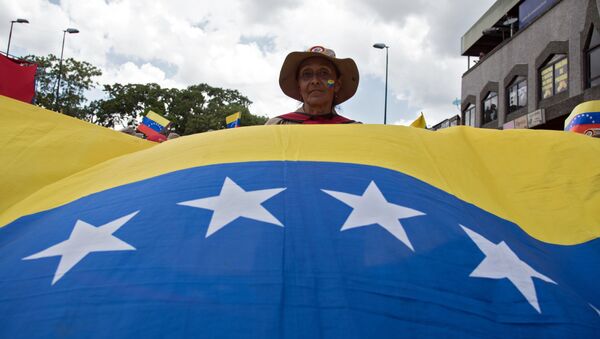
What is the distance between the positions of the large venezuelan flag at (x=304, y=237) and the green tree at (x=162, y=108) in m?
27.8

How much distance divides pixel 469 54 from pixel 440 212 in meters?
27.9

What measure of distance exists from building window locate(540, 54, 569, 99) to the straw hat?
1524 cm

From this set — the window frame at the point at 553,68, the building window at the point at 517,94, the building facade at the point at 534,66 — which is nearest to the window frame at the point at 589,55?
the building facade at the point at 534,66

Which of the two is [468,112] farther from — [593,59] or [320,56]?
[320,56]

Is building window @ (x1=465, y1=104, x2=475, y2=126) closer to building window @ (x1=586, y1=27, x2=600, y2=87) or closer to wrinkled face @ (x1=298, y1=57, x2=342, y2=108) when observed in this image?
building window @ (x1=586, y1=27, x2=600, y2=87)

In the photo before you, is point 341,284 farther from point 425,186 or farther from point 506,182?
point 506,182

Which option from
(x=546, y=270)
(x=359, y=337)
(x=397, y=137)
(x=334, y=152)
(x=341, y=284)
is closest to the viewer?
(x=359, y=337)

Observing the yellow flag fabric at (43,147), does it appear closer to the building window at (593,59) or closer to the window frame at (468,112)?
the building window at (593,59)

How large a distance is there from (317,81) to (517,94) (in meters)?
18.7

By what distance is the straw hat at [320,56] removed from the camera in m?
3.01

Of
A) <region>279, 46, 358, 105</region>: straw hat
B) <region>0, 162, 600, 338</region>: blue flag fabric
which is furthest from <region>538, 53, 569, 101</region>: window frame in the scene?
<region>0, 162, 600, 338</region>: blue flag fabric

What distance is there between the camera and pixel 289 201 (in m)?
1.42

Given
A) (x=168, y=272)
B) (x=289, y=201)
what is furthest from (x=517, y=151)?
(x=168, y=272)

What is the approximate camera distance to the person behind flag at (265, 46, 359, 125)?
299 centimetres
